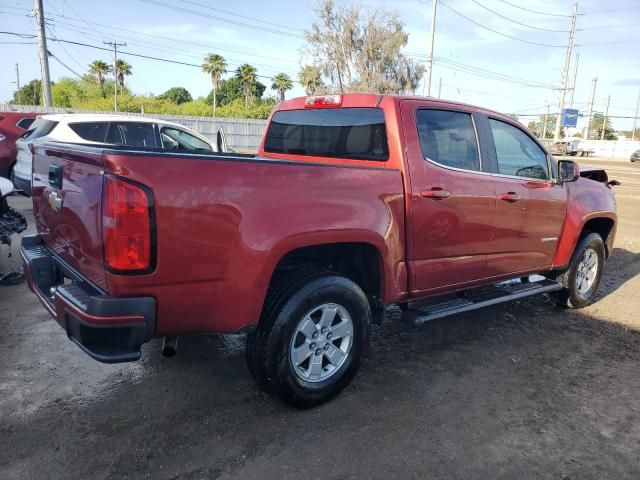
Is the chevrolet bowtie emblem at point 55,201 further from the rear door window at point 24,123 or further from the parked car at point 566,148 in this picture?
the parked car at point 566,148

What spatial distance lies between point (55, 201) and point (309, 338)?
5.62 feet

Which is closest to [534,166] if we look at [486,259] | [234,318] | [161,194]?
[486,259]

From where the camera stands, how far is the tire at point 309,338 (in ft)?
9.70

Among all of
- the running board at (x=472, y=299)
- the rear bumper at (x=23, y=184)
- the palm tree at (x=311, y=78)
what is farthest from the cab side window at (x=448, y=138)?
the palm tree at (x=311, y=78)

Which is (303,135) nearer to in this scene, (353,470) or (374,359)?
(374,359)

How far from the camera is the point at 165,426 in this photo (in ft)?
9.76

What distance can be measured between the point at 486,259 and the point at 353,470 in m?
2.20

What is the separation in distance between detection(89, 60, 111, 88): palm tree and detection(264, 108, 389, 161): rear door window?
66.5 meters

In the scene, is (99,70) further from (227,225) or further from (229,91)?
(227,225)

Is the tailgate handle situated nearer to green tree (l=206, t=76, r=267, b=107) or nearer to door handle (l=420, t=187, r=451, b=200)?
door handle (l=420, t=187, r=451, b=200)

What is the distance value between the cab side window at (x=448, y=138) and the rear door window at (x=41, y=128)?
7.39m

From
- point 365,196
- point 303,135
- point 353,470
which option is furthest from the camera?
point 303,135

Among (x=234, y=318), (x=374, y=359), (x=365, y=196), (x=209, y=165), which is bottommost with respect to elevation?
(x=374, y=359)

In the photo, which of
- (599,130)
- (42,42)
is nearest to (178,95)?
(42,42)
